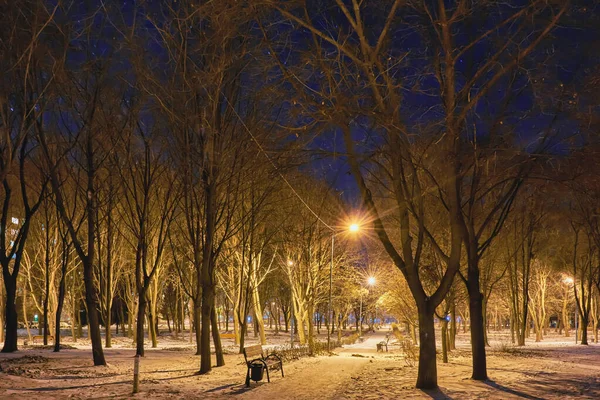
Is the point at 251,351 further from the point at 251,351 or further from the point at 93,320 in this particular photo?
the point at 93,320

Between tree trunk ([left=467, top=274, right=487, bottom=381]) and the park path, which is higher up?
tree trunk ([left=467, top=274, right=487, bottom=381])

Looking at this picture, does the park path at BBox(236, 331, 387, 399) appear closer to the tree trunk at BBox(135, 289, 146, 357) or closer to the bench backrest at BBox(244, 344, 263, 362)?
the bench backrest at BBox(244, 344, 263, 362)

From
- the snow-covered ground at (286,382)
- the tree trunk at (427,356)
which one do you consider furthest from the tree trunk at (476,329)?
the tree trunk at (427,356)

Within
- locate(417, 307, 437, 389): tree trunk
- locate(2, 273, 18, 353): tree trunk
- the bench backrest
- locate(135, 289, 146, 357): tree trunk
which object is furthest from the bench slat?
locate(2, 273, 18, 353): tree trunk

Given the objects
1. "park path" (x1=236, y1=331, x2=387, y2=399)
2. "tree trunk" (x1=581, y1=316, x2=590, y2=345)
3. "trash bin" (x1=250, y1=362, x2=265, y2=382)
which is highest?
"trash bin" (x1=250, y1=362, x2=265, y2=382)

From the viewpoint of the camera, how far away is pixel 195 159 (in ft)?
57.3

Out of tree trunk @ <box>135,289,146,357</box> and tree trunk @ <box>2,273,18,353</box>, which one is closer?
tree trunk @ <box>2,273,18,353</box>

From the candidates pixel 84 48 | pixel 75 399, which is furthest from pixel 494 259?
pixel 75 399

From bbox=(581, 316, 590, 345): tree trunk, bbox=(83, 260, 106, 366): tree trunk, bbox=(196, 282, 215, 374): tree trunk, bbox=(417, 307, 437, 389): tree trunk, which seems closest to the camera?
bbox=(417, 307, 437, 389): tree trunk

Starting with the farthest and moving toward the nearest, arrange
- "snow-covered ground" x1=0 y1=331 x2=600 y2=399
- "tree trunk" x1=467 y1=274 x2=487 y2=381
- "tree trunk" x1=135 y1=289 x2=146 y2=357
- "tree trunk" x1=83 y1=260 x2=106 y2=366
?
"tree trunk" x1=135 y1=289 x2=146 y2=357, "tree trunk" x1=83 y1=260 x2=106 y2=366, "tree trunk" x1=467 y1=274 x2=487 y2=381, "snow-covered ground" x1=0 y1=331 x2=600 y2=399

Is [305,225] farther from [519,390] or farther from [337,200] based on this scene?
[519,390]

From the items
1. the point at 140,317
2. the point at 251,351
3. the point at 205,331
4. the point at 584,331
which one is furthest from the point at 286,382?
the point at 584,331

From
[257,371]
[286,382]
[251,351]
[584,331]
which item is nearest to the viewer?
[257,371]

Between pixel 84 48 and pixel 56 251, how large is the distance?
58.7 ft
